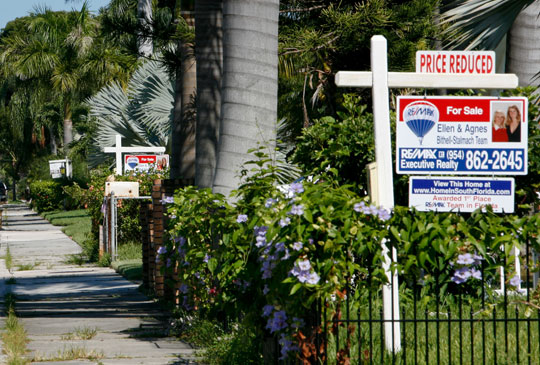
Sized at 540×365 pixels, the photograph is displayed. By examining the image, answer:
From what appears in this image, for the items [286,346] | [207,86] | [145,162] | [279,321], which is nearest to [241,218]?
[279,321]

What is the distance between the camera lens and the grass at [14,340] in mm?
7223

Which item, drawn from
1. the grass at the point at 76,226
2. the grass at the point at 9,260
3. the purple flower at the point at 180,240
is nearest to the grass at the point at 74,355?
the purple flower at the point at 180,240

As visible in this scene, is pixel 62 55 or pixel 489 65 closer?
pixel 489 65

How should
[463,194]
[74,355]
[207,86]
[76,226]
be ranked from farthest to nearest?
[76,226]
[207,86]
[74,355]
[463,194]

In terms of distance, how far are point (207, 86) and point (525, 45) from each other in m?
4.70

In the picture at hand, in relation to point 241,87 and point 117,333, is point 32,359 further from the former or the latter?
point 241,87

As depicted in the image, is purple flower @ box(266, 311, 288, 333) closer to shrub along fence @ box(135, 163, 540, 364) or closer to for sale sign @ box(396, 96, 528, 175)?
shrub along fence @ box(135, 163, 540, 364)

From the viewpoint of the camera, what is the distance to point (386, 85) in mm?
6359

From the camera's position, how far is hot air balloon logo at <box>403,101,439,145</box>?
6066 millimetres

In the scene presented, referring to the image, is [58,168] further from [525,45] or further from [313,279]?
[313,279]

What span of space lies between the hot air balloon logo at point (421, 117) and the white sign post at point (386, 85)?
0.72ft

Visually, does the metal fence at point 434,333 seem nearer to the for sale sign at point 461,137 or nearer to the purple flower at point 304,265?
the purple flower at point 304,265

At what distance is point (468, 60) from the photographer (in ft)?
→ 21.5

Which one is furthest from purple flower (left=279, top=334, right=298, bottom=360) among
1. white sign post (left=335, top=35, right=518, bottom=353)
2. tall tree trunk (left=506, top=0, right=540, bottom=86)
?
tall tree trunk (left=506, top=0, right=540, bottom=86)
